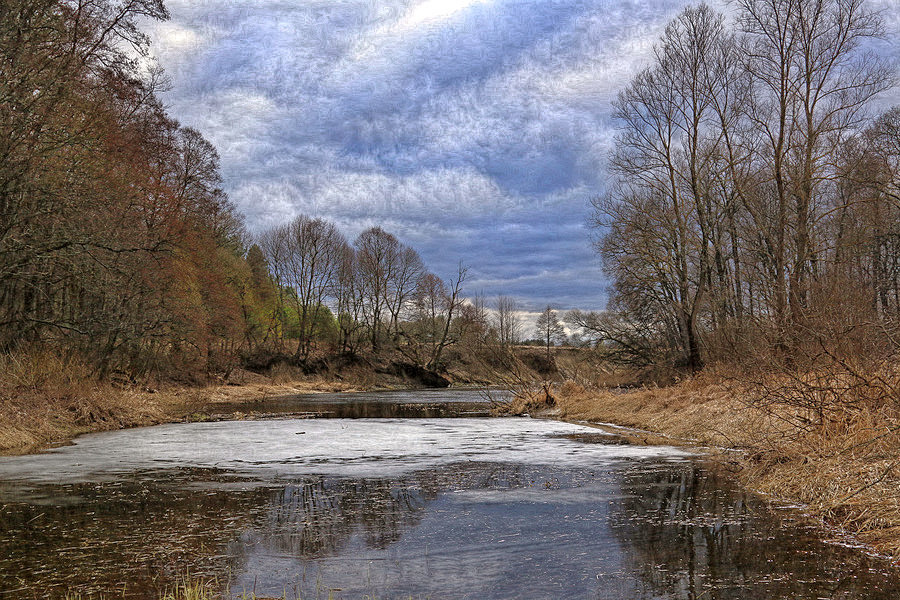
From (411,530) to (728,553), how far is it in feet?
10.0

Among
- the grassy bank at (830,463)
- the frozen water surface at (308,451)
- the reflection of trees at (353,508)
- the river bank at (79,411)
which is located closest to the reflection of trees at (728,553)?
the grassy bank at (830,463)

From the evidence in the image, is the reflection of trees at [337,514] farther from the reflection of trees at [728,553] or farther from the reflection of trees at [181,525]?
the reflection of trees at [728,553]

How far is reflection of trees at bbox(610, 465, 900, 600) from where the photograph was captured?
4.82 m

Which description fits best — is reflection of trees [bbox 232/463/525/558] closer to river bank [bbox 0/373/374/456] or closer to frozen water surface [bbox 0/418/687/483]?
frozen water surface [bbox 0/418/687/483]

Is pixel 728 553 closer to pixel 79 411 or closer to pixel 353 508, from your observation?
pixel 353 508

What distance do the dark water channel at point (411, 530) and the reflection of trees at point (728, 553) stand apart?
24 mm

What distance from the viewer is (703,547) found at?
19.7ft

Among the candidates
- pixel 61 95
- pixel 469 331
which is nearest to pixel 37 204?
pixel 61 95

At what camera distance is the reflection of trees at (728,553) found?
4.82 meters

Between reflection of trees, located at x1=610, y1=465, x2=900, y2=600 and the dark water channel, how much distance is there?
0.02 meters

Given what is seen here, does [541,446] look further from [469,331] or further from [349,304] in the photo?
[349,304]

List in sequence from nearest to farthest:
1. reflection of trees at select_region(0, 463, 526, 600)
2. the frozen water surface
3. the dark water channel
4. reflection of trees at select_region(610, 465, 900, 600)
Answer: reflection of trees at select_region(610, 465, 900, 600) → the dark water channel → reflection of trees at select_region(0, 463, 526, 600) → the frozen water surface

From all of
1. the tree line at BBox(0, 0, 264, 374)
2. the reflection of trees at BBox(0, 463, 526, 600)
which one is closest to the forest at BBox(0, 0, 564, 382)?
the tree line at BBox(0, 0, 264, 374)

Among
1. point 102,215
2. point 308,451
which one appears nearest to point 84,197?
point 102,215
